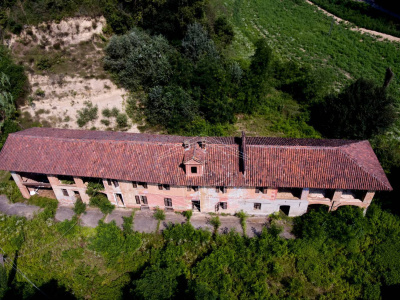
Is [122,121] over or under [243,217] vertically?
over

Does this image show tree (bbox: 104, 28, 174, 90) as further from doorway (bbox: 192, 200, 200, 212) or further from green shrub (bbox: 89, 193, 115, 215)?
doorway (bbox: 192, 200, 200, 212)

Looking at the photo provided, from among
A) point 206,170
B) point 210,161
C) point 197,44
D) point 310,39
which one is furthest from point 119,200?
point 310,39

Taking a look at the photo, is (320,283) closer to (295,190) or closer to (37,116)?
(295,190)

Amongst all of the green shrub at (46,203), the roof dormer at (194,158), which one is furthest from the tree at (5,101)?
the roof dormer at (194,158)

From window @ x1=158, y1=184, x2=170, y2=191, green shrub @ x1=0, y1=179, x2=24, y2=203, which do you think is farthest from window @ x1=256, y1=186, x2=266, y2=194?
green shrub @ x1=0, y1=179, x2=24, y2=203

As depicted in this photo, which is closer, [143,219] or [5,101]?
[143,219]

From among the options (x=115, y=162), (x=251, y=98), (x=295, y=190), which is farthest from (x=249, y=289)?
(x=251, y=98)

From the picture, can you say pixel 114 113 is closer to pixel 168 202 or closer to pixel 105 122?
pixel 105 122
